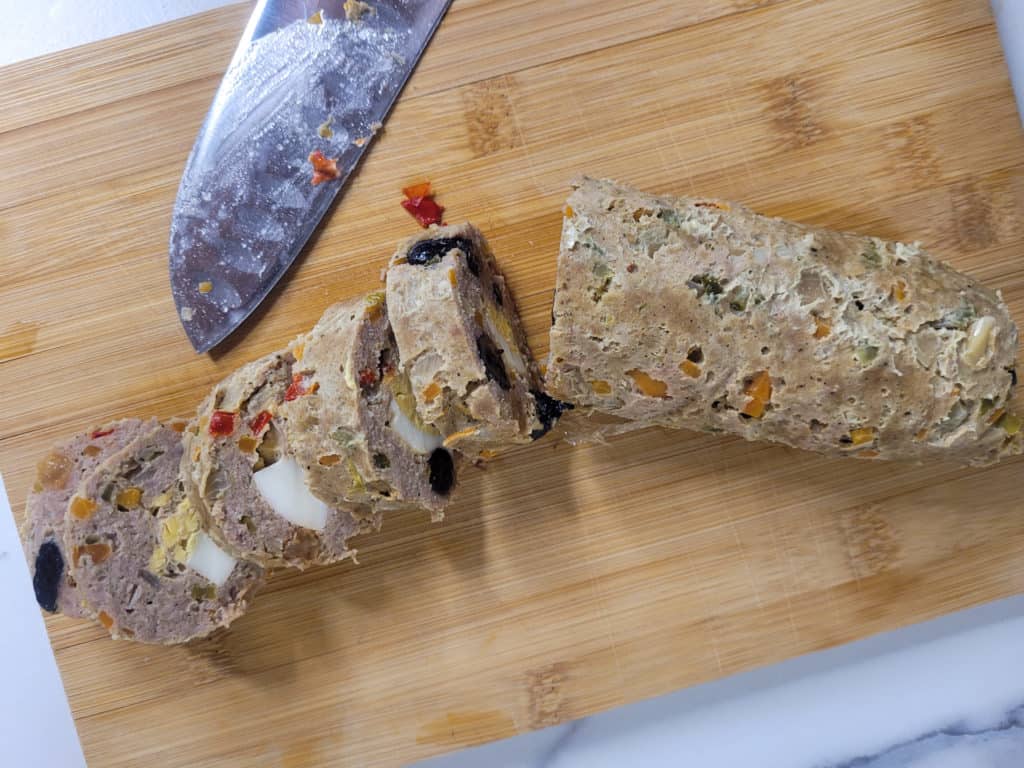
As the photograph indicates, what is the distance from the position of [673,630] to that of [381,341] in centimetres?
176

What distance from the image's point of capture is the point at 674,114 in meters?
3.32

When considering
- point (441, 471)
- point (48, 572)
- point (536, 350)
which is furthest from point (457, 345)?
point (48, 572)

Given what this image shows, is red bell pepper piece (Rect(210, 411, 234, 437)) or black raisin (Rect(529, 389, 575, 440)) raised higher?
red bell pepper piece (Rect(210, 411, 234, 437))

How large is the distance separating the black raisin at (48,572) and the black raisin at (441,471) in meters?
1.56

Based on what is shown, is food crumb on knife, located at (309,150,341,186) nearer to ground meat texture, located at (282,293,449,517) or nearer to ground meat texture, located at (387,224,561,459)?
ground meat texture, located at (387,224,561,459)

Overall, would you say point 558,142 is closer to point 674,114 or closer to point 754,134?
point 674,114

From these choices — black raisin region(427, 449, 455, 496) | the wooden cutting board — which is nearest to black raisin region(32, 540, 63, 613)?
the wooden cutting board

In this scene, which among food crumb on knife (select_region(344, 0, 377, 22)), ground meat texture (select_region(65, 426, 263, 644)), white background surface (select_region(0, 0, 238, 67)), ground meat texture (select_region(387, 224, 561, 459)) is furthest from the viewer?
white background surface (select_region(0, 0, 238, 67))

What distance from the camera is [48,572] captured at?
3174 mm

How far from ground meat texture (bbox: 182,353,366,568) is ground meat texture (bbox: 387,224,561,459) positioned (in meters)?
0.52

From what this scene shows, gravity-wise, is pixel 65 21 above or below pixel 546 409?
above

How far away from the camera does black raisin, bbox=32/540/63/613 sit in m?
3.16

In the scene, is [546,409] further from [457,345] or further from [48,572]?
[48,572]

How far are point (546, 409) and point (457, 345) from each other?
0.60m
